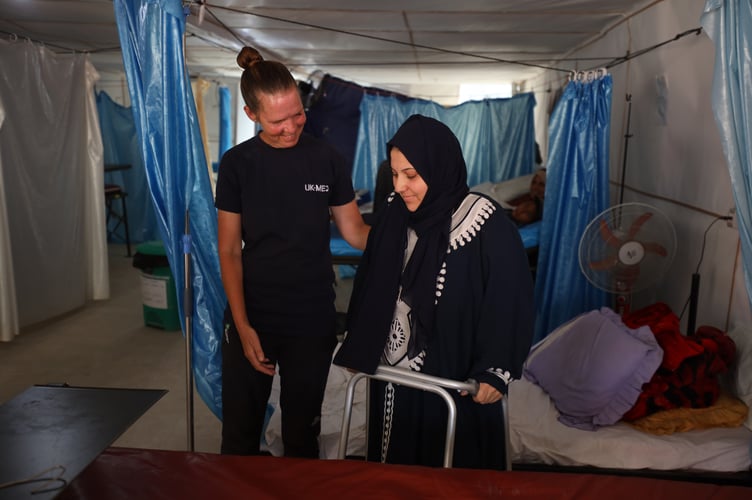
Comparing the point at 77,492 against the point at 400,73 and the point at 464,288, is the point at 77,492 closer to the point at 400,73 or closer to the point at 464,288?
the point at 464,288

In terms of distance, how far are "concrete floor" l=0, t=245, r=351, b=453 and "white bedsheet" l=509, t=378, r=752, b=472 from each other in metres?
1.34

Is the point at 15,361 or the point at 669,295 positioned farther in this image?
the point at 15,361

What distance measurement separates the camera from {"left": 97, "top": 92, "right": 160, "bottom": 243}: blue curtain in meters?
7.43

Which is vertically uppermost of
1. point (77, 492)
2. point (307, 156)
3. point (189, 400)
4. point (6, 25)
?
point (6, 25)

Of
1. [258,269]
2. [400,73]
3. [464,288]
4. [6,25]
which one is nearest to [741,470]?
[464,288]

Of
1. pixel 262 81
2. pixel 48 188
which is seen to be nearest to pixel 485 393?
pixel 262 81

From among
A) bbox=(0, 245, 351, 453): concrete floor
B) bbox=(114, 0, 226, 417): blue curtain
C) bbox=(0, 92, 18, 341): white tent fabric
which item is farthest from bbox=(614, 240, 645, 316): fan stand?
bbox=(0, 92, 18, 341): white tent fabric

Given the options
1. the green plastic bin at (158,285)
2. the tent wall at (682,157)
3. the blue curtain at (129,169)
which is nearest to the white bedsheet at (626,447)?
the tent wall at (682,157)

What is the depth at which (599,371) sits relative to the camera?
2410 mm

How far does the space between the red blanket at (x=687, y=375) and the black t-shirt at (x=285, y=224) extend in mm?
1334

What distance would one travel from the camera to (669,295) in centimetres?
324

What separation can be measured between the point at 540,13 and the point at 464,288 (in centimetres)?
264

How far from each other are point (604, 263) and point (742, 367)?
2.23 ft

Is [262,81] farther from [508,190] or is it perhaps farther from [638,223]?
[508,190]
